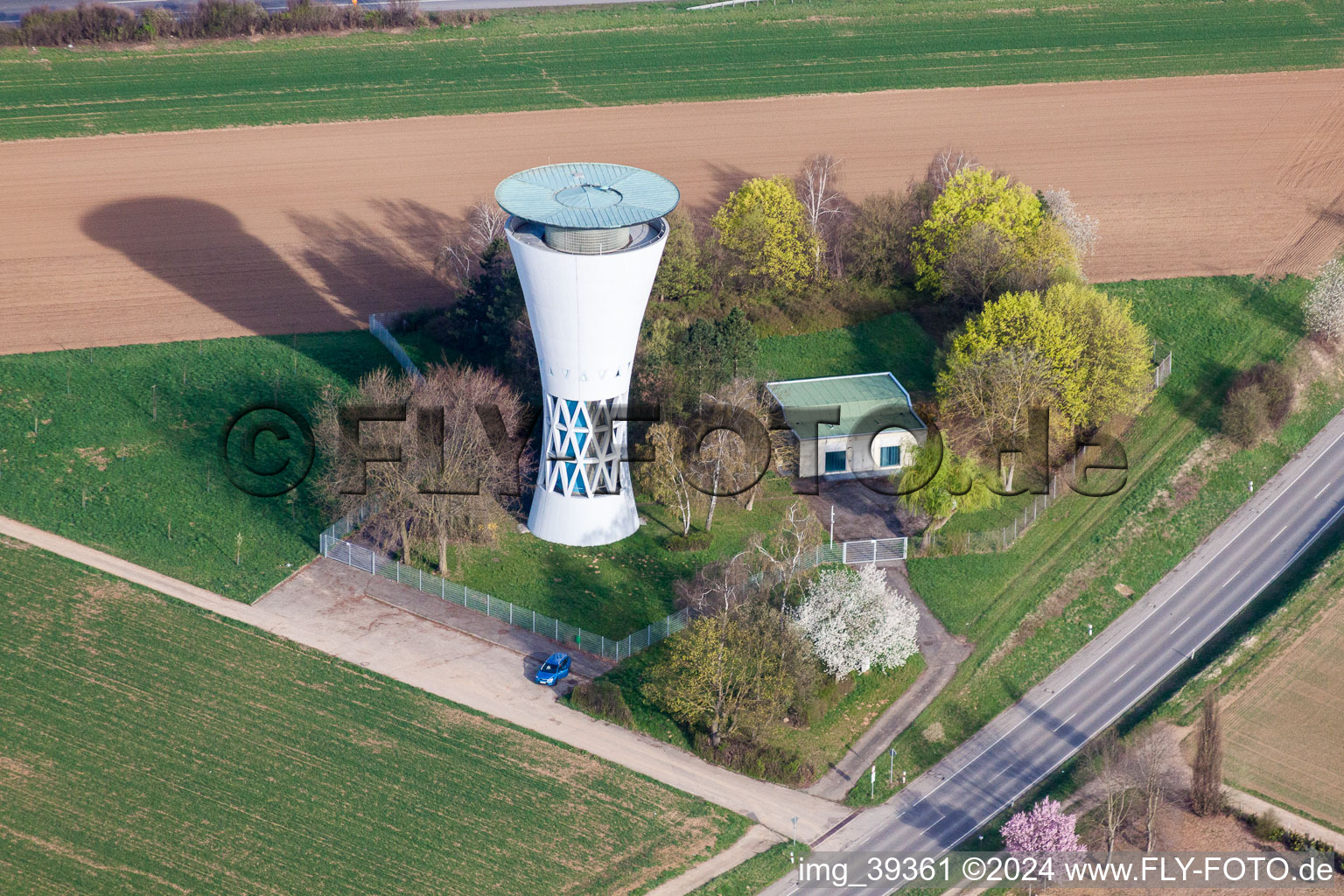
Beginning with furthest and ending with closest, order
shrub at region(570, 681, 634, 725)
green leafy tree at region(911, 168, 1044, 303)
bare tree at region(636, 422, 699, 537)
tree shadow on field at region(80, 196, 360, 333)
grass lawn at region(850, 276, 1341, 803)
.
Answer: tree shadow on field at region(80, 196, 360, 333)
green leafy tree at region(911, 168, 1044, 303)
bare tree at region(636, 422, 699, 537)
grass lawn at region(850, 276, 1341, 803)
shrub at region(570, 681, 634, 725)

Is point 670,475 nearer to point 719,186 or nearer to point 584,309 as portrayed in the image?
point 584,309

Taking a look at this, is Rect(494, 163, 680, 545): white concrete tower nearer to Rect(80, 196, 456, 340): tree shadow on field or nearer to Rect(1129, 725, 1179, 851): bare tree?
Rect(80, 196, 456, 340): tree shadow on field

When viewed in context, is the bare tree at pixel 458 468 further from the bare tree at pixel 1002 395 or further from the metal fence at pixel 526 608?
the bare tree at pixel 1002 395

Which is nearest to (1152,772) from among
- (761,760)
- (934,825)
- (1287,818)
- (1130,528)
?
(1287,818)

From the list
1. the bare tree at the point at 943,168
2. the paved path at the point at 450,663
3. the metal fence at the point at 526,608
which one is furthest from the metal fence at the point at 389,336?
the bare tree at the point at 943,168

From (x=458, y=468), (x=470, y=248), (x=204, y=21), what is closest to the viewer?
(x=458, y=468)

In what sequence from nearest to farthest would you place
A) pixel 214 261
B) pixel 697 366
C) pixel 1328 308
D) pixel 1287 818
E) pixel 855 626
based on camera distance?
1. pixel 1287 818
2. pixel 855 626
3. pixel 697 366
4. pixel 1328 308
5. pixel 214 261

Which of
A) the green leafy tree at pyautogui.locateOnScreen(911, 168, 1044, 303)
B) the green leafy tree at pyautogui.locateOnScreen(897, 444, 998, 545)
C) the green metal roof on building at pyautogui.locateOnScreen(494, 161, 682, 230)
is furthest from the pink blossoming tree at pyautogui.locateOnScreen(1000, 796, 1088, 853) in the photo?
the green leafy tree at pyautogui.locateOnScreen(911, 168, 1044, 303)

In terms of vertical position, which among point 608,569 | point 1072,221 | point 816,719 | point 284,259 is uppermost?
point 1072,221
